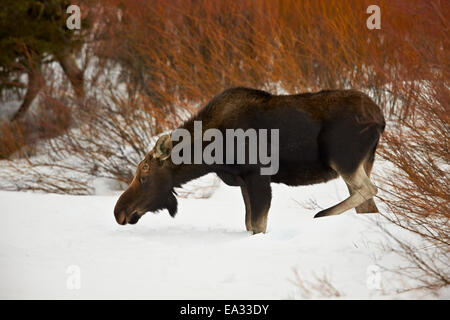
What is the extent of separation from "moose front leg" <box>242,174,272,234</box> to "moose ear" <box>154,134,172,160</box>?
0.91 metres

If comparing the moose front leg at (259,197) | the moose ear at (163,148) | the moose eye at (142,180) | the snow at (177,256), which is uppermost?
the moose ear at (163,148)

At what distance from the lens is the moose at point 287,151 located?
6.46 metres

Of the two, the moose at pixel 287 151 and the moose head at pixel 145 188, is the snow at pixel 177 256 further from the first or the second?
the moose at pixel 287 151

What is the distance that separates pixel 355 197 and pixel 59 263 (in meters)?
3.04

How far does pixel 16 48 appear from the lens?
16.0m

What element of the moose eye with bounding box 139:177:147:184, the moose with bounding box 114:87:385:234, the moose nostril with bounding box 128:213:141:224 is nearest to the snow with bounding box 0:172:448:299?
the moose nostril with bounding box 128:213:141:224

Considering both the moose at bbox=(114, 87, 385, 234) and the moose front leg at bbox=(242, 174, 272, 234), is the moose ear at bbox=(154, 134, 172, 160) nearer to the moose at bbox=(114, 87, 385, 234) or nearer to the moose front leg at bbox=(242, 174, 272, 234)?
the moose at bbox=(114, 87, 385, 234)

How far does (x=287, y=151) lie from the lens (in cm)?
661

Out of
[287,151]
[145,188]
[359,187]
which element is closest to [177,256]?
[145,188]

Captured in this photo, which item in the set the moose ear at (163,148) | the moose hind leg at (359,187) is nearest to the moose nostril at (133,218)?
the moose ear at (163,148)

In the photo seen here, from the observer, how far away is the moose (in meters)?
6.46

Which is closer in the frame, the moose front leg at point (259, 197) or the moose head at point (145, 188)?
the moose front leg at point (259, 197)

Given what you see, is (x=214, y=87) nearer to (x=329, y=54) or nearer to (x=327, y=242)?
(x=329, y=54)
